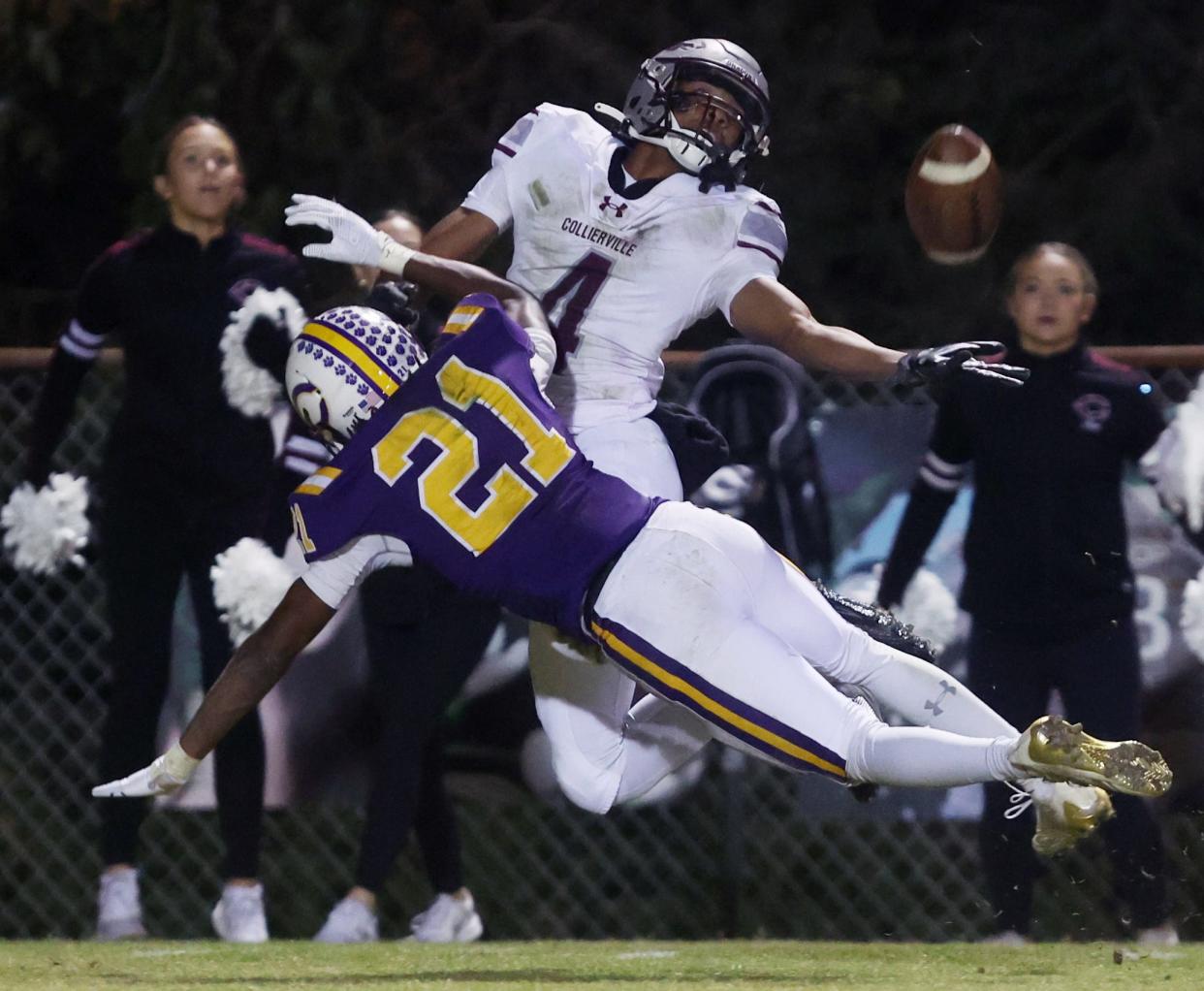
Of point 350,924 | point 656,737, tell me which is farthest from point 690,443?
point 350,924

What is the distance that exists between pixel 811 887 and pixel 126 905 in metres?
1.88

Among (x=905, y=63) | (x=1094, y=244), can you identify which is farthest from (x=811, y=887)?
(x=905, y=63)

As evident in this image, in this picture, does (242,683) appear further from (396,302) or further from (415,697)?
(415,697)

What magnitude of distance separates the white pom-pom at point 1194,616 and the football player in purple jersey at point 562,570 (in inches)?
55.5

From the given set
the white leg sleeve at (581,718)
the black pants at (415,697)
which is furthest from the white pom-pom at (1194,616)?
the black pants at (415,697)

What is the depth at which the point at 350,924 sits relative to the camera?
6270 millimetres

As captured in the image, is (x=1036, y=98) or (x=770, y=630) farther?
(x=1036, y=98)

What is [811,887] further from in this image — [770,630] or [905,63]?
[905,63]

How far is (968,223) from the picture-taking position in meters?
6.36

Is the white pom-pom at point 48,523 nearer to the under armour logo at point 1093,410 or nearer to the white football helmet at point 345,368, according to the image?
the white football helmet at point 345,368

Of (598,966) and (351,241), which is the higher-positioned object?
(351,241)

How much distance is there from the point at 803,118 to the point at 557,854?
3.27 metres

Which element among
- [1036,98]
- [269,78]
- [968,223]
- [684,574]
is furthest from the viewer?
[1036,98]

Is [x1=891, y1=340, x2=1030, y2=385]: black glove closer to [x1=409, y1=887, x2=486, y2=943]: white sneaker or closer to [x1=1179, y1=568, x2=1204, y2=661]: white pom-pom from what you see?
[x1=1179, y1=568, x2=1204, y2=661]: white pom-pom
